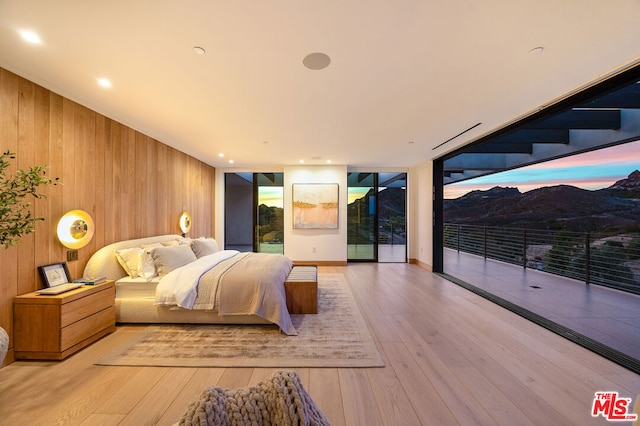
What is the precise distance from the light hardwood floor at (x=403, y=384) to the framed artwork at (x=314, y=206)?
3516 mm

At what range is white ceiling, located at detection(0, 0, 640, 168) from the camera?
4.72 feet

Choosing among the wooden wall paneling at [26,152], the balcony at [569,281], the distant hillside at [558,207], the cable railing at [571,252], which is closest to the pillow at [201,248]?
the wooden wall paneling at [26,152]

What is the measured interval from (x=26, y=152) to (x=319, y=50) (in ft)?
9.14

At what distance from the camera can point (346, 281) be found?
453 cm

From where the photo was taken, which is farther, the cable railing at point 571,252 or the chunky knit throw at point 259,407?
the cable railing at point 571,252

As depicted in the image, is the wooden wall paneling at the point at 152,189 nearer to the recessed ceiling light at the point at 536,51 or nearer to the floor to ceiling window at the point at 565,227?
the recessed ceiling light at the point at 536,51

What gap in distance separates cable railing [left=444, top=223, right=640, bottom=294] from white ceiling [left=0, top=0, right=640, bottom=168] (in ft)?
10.3

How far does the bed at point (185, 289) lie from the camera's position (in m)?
2.58

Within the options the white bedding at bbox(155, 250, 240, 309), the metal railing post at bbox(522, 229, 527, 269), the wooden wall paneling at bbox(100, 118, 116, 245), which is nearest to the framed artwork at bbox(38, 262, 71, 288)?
the wooden wall paneling at bbox(100, 118, 116, 245)

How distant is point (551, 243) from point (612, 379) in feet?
13.3

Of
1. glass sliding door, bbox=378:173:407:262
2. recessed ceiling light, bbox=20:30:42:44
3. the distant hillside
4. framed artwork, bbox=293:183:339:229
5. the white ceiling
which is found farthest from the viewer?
glass sliding door, bbox=378:173:407:262

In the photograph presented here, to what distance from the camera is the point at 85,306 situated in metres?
2.23

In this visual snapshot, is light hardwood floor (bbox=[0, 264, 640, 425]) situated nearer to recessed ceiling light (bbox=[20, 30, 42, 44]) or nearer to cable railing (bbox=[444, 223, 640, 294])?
recessed ceiling light (bbox=[20, 30, 42, 44])

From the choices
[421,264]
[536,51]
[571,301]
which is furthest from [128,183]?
[571,301]
